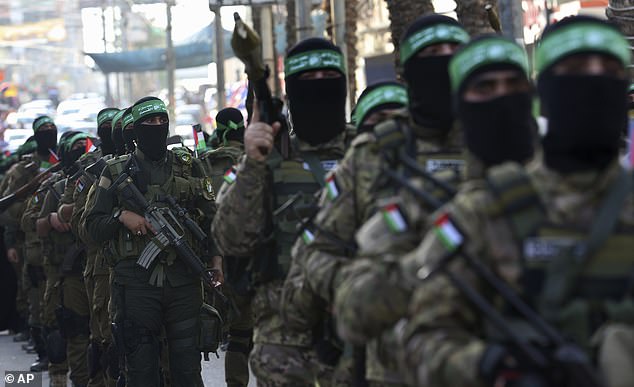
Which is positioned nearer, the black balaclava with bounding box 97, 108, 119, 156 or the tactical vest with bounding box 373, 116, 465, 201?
the tactical vest with bounding box 373, 116, 465, 201

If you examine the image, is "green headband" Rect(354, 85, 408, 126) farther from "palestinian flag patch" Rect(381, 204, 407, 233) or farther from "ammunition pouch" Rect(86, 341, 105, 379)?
"ammunition pouch" Rect(86, 341, 105, 379)

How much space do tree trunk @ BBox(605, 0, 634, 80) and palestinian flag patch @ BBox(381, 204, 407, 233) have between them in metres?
5.08

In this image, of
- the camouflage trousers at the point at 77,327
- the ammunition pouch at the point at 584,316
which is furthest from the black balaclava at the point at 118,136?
the ammunition pouch at the point at 584,316

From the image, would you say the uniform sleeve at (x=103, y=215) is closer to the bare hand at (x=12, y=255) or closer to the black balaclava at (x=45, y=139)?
the black balaclava at (x=45, y=139)

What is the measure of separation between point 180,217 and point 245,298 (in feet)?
7.46

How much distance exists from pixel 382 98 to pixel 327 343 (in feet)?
3.75

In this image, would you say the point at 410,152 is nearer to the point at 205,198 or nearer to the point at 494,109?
the point at 494,109

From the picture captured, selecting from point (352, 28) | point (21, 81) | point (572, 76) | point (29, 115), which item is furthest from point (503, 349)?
point (21, 81)

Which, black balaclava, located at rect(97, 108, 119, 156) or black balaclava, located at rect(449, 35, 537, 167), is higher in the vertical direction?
black balaclava, located at rect(449, 35, 537, 167)

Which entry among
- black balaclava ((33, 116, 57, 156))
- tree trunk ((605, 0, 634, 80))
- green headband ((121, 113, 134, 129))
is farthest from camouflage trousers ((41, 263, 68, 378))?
tree trunk ((605, 0, 634, 80))

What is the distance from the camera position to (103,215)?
8.31 meters

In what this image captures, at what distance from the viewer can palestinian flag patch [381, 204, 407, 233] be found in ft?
12.1

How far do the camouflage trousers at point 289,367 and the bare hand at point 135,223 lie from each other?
8.87ft

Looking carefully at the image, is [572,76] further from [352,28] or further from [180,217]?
[352,28]
